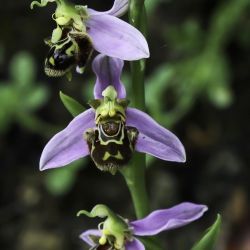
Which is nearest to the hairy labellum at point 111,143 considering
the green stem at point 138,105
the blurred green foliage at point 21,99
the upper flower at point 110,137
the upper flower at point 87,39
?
the upper flower at point 110,137

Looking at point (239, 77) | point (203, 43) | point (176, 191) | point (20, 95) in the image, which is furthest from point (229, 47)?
point (20, 95)

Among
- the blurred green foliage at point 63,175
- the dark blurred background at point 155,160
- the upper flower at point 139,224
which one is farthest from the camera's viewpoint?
the dark blurred background at point 155,160

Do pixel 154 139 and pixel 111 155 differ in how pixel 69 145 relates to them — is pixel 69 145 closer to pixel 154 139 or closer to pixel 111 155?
pixel 111 155

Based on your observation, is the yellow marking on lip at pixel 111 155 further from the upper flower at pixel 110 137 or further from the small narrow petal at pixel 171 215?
the small narrow petal at pixel 171 215

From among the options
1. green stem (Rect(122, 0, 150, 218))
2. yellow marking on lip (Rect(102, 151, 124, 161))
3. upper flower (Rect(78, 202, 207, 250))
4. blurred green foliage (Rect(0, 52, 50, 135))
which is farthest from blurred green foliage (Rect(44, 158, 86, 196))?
yellow marking on lip (Rect(102, 151, 124, 161))

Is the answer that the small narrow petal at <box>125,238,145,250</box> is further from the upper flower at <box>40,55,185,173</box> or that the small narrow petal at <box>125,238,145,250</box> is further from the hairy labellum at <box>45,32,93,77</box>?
the hairy labellum at <box>45,32,93,77</box>

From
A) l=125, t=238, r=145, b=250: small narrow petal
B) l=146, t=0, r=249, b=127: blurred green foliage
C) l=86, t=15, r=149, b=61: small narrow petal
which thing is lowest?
l=146, t=0, r=249, b=127: blurred green foliage

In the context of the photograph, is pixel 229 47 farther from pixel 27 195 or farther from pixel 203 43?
pixel 27 195
